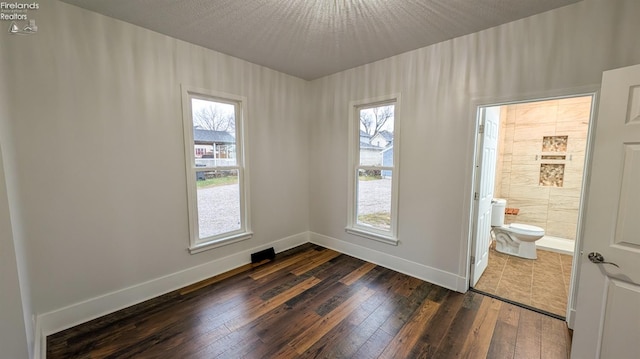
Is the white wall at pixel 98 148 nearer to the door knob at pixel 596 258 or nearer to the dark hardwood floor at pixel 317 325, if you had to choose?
the dark hardwood floor at pixel 317 325

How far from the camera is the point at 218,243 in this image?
2912 millimetres

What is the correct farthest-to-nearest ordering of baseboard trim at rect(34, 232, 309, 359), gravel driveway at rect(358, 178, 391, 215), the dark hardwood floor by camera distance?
gravel driveway at rect(358, 178, 391, 215)
baseboard trim at rect(34, 232, 309, 359)
the dark hardwood floor

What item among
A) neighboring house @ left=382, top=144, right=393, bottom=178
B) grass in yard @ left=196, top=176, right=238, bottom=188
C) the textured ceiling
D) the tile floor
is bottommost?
the tile floor

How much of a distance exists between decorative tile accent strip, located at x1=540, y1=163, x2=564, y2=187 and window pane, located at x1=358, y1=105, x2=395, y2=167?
2964 mm

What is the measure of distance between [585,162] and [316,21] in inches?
99.8

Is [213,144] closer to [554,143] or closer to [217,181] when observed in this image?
[217,181]

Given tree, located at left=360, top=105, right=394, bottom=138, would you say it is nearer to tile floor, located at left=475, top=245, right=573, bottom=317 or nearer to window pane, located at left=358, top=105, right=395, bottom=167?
window pane, located at left=358, top=105, right=395, bottom=167

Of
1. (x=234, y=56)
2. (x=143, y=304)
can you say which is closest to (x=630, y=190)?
(x=234, y=56)

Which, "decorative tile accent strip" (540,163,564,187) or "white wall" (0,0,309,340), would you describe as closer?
"white wall" (0,0,309,340)

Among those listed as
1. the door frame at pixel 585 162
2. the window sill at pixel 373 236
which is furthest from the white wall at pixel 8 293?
the door frame at pixel 585 162

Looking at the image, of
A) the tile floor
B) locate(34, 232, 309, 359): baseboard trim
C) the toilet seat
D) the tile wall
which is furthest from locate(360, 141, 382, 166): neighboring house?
the tile wall

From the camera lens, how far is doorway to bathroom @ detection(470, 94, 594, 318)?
2.59 metres

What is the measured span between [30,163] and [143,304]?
1490 millimetres

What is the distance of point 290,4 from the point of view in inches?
74.8
